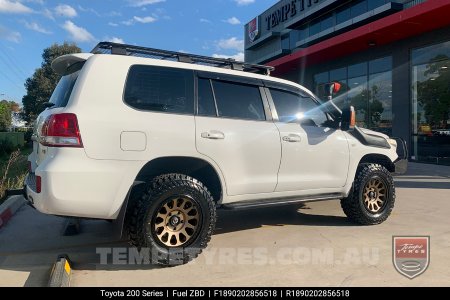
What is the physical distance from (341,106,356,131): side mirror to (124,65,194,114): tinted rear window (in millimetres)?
2049

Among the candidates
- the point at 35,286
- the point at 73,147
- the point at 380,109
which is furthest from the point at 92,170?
the point at 380,109

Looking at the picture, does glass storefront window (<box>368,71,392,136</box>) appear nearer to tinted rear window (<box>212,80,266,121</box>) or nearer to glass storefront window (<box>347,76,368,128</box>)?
glass storefront window (<box>347,76,368,128</box>)

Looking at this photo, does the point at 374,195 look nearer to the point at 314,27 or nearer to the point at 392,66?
the point at 392,66

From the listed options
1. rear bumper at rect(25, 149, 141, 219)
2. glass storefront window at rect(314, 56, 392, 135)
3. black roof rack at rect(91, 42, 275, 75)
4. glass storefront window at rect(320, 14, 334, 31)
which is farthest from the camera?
glass storefront window at rect(320, 14, 334, 31)

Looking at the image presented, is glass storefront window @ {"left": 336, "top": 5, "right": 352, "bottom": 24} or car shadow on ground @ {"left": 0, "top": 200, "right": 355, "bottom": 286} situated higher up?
glass storefront window @ {"left": 336, "top": 5, "right": 352, "bottom": 24}

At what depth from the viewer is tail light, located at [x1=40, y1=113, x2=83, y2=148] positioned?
3.56 m

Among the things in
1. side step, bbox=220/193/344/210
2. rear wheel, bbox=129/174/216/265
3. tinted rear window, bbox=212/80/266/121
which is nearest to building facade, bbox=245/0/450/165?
side step, bbox=220/193/344/210

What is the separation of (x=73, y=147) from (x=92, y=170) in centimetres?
26

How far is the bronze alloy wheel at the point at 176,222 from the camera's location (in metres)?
3.96

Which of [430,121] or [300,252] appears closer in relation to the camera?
[300,252]

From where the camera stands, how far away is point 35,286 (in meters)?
3.53

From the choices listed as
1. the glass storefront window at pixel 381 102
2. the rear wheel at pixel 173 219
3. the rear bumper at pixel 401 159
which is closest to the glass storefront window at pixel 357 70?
the glass storefront window at pixel 381 102

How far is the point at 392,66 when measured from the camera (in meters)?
15.4
